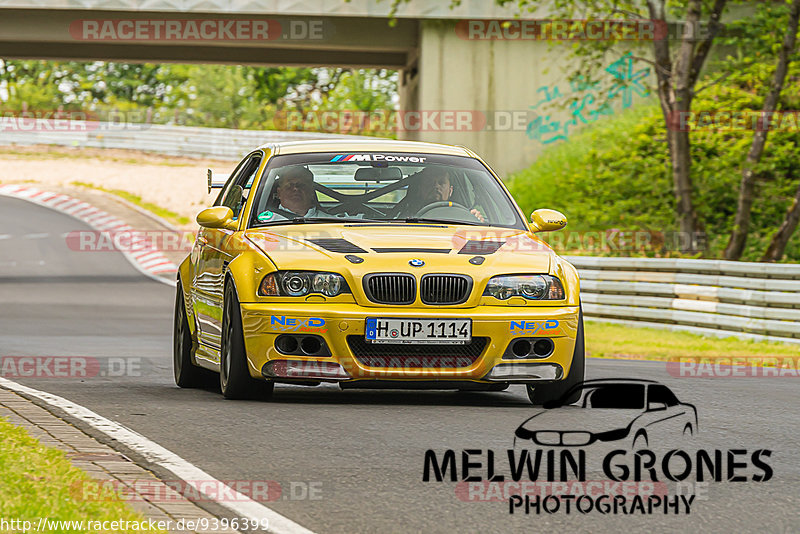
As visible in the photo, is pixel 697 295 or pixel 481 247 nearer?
pixel 481 247

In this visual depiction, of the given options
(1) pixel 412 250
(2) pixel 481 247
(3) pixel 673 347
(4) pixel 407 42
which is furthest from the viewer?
(4) pixel 407 42

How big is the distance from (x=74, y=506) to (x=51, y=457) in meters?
1.14

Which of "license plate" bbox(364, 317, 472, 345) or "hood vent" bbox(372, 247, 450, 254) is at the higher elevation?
"hood vent" bbox(372, 247, 450, 254)

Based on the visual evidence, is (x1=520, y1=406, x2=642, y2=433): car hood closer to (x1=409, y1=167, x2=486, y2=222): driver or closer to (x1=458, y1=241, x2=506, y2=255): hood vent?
(x1=458, y1=241, x2=506, y2=255): hood vent

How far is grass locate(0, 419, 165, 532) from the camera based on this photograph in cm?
525

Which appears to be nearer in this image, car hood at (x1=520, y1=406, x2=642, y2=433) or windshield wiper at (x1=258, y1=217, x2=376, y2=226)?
car hood at (x1=520, y1=406, x2=642, y2=433)

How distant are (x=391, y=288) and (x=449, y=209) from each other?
4.45 ft

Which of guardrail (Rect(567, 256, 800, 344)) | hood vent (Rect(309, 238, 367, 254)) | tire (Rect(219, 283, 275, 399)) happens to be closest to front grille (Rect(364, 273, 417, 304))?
hood vent (Rect(309, 238, 367, 254))

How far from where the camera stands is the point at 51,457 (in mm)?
6492

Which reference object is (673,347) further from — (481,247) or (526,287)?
(526,287)

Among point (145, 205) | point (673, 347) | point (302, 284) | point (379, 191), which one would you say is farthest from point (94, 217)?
point (302, 284)

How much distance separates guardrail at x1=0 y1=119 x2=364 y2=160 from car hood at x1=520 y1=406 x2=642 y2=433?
4749 cm

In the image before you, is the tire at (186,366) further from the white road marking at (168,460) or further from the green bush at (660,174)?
the green bush at (660,174)

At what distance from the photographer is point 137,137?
57.6 meters
